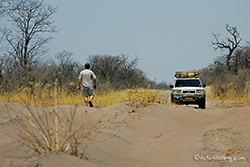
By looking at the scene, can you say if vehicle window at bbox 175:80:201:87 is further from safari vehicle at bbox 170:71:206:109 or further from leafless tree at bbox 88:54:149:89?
leafless tree at bbox 88:54:149:89

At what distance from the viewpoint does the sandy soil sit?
464 centimetres

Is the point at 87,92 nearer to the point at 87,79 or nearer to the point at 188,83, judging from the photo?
the point at 87,79

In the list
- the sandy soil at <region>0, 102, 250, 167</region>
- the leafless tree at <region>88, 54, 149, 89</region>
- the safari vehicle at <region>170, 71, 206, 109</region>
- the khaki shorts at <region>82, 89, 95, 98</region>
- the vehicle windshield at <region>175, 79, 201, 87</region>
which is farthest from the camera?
the leafless tree at <region>88, 54, 149, 89</region>

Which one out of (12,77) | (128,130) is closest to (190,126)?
(128,130)

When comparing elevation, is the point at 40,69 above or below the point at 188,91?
above

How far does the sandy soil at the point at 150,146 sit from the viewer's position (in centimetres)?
464

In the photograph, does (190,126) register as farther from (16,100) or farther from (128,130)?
(16,100)

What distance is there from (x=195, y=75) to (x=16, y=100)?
1094 cm

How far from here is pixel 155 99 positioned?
1248 cm

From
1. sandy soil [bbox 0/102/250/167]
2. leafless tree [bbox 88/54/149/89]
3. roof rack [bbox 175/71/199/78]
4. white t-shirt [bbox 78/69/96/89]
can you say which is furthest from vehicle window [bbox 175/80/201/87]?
leafless tree [bbox 88/54/149/89]

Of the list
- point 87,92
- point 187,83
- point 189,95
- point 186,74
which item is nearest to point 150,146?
point 87,92

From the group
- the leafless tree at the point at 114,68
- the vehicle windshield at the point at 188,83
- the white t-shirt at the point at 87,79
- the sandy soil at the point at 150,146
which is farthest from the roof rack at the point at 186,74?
the leafless tree at the point at 114,68

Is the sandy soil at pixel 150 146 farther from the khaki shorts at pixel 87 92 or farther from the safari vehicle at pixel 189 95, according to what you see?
the safari vehicle at pixel 189 95

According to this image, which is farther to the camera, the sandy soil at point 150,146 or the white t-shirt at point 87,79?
the white t-shirt at point 87,79
